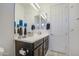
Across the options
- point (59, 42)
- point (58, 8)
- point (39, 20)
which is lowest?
point (59, 42)

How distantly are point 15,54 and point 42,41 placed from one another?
0.98 ft

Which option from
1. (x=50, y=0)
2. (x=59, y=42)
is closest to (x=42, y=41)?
(x=59, y=42)

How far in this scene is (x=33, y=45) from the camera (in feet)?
3.61

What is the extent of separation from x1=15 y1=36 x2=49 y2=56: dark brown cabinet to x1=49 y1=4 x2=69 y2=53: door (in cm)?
9

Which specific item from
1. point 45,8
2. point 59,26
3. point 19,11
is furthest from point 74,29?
point 19,11

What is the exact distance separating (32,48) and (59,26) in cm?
34

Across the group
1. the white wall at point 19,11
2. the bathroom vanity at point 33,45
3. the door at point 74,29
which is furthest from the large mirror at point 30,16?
the door at point 74,29

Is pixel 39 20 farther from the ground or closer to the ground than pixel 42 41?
farther from the ground

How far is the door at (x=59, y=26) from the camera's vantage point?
1.12 meters

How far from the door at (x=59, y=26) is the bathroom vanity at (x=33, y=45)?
0.09 meters

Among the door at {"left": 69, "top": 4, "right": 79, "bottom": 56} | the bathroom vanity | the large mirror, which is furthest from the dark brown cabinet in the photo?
the door at {"left": 69, "top": 4, "right": 79, "bottom": 56}

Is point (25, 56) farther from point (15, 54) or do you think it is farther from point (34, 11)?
point (34, 11)

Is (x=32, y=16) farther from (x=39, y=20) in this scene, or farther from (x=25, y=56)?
(x=25, y=56)

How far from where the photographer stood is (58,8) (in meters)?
1.12
